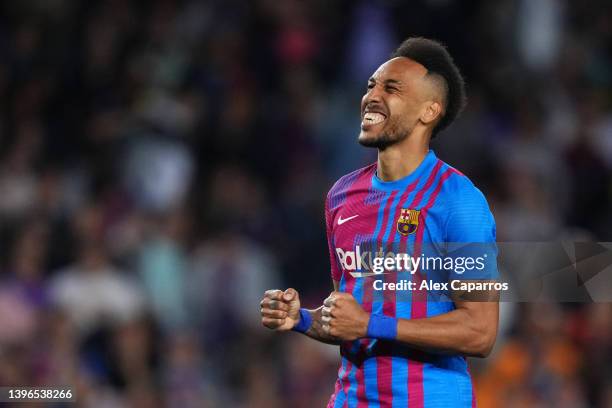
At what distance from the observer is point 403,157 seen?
4.49 m

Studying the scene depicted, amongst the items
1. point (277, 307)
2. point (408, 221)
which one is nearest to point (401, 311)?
point (408, 221)

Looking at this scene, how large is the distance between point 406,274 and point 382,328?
0.33 m

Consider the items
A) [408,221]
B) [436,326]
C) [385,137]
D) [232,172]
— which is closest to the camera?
[436,326]

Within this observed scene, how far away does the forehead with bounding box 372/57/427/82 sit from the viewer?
4.50 metres

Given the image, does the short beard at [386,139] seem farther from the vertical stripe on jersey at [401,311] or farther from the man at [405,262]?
the vertical stripe on jersey at [401,311]

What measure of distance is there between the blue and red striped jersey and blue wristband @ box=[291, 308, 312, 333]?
0.52 feet

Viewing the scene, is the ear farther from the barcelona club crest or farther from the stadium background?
the stadium background

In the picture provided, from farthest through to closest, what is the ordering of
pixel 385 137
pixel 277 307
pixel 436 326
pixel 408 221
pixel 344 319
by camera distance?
pixel 385 137 → pixel 408 221 → pixel 277 307 → pixel 436 326 → pixel 344 319

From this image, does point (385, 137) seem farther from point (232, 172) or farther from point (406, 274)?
point (232, 172)

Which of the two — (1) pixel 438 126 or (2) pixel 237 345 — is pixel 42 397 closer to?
(2) pixel 237 345

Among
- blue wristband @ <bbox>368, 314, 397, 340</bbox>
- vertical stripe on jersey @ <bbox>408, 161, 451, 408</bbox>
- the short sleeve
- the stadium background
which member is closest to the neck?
vertical stripe on jersey @ <bbox>408, 161, 451, 408</bbox>

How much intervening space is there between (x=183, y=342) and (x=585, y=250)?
354 cm

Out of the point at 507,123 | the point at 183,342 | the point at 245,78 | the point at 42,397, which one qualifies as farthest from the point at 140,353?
the point at 507,123

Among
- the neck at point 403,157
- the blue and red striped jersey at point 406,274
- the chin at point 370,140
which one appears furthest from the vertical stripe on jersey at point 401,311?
the chin at point 370,140
